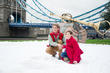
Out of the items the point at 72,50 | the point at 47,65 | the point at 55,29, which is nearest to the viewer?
the point at 47,65

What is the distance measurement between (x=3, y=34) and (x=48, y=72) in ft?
101

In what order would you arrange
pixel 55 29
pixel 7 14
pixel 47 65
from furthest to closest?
pixel 7 14
pixel 55 29
pixel 47 65

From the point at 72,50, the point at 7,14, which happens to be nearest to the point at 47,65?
the point at 72,50

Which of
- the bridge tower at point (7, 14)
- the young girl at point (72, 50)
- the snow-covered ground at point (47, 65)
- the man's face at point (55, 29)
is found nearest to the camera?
the snow-covered ground at point (47, 65)

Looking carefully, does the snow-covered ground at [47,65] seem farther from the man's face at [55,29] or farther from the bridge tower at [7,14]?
the bridge tower at [7,14]

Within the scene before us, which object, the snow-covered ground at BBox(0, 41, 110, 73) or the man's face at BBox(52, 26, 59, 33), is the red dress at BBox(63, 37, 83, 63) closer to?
the snow-covered ground at BBox(0, 41, 110, 73)

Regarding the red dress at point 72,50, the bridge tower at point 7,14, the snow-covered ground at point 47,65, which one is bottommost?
the snow-covered ground at point 47,65

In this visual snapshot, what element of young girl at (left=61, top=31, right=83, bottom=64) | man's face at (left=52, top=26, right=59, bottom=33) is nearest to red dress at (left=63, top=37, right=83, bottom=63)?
young girl at (left=61, top=31, right=83, bottom=64)

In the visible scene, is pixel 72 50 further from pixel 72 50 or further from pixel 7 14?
pixel 7 14

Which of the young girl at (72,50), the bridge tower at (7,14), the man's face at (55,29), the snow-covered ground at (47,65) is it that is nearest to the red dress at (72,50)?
the young girl at (72,50)

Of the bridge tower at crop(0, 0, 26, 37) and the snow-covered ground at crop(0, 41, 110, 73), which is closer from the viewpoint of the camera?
the snow-covered ground at crop(0, 41, 110, 73)

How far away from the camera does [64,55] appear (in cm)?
358

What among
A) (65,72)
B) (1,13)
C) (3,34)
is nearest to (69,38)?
(65,72)

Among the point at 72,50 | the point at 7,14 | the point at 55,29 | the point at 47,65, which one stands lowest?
the point at 47,65
